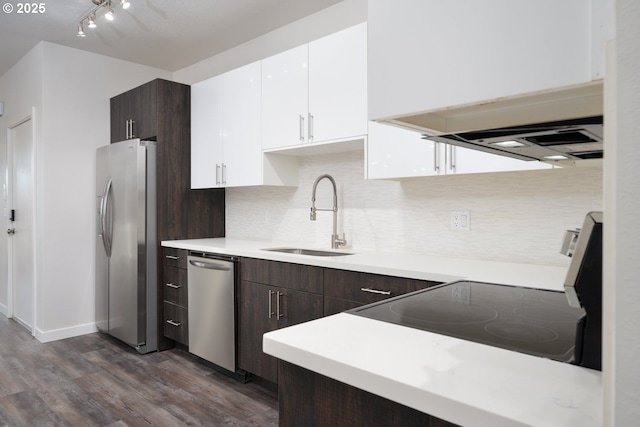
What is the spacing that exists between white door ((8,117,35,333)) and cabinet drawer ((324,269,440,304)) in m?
3.27

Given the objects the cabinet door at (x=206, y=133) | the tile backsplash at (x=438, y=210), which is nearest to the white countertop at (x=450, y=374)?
the tile backsplash at (x=438, y=210)

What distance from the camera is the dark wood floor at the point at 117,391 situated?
7.75 feet

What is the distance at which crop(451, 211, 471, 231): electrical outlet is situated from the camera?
2.43 m

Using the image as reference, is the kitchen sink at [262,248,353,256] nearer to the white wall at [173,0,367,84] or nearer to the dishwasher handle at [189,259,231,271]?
the dishwasher handle at [189,259,231,271]

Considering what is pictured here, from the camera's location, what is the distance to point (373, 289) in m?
2.11

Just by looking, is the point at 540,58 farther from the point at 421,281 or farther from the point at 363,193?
the point at 363,193

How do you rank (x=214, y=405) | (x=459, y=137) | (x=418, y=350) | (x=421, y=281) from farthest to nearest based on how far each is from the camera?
(x=214, y=405)
(x=421, y=281)
(x=459, y=137)
(x=418, y=350)

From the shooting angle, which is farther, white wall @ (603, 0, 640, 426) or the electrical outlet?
the electrical outlet

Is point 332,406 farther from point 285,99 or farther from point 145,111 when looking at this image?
point 145,111

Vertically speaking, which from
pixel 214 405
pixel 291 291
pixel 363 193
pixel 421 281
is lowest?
pixel 214 405

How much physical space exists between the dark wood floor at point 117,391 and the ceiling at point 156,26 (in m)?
2.75

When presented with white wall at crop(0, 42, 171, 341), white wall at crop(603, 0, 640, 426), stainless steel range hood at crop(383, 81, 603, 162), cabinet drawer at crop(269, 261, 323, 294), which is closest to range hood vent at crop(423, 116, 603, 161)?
stainless steel range hood at crop(383, 81, 603, 162)

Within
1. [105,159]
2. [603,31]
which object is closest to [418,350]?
[603,31]

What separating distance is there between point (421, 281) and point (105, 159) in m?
3.23
